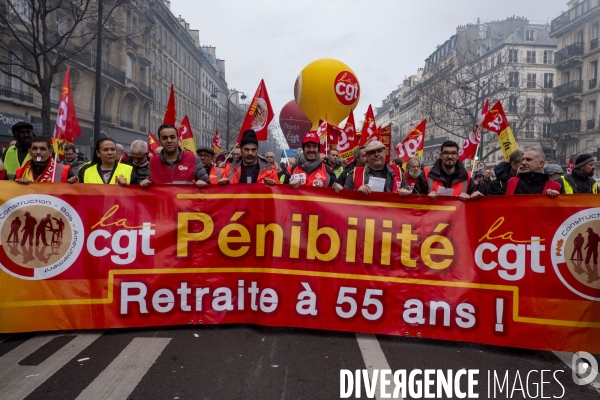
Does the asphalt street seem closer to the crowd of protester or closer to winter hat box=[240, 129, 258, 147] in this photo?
the crowd of protester

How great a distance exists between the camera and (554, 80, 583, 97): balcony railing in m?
50.0

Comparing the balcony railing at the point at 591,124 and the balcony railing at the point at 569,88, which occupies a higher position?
the balcony railing at the point at 569,88

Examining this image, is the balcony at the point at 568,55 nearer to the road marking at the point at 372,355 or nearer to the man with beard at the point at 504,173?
the man with beard at the point at 504,173

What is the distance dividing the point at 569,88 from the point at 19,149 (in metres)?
53.0

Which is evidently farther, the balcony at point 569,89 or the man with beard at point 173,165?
the balcony at point 569,89

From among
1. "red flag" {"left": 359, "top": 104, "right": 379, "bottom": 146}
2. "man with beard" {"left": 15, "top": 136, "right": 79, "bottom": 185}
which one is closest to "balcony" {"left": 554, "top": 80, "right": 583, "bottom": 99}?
"red flag" {"left": 359, "top": 104, "right": 379, "bottom": 146}

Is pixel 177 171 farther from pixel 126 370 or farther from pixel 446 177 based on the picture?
pixel 446 177

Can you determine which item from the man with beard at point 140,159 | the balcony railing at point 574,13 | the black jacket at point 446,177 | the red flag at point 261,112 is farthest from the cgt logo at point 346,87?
the balcony railing at point 574,13

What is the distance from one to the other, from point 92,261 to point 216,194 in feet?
4.46

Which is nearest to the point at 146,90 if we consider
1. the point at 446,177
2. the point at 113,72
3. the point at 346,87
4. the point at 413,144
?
the point at 113,72

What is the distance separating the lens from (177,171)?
602 cm

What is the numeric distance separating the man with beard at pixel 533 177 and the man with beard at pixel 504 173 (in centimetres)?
142

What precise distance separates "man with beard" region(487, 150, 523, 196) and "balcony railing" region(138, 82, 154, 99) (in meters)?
42.2

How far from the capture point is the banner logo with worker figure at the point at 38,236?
512cm
